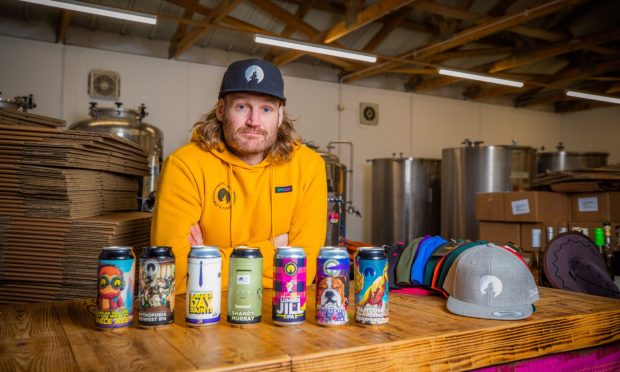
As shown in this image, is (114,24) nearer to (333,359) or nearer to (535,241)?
(535,241)

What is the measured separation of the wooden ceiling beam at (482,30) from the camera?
5430 millimetres

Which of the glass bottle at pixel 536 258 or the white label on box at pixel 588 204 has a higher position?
the white label on box at pixel 588 204

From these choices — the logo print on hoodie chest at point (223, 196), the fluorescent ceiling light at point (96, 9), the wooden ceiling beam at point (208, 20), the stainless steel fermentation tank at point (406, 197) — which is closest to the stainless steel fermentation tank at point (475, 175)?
the stainless steel fermentation tank at point (406, 197)

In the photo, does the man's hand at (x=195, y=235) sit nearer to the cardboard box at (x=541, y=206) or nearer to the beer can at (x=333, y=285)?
the beer can at (x=333, y=285)

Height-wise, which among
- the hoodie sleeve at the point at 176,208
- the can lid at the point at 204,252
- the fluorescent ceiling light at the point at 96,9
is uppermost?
the fluorescent ceiling light at the point at 96,9

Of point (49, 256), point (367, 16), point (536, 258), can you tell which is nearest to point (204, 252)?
point (49, 256)

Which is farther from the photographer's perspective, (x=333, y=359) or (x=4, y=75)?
(x=4, y=75)

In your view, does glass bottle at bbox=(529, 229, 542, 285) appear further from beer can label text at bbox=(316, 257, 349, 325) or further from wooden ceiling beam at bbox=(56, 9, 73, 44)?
wooden ceiling beam at bbox=(56, 9, 73, 44)

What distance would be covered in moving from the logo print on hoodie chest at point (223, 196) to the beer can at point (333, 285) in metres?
0.91

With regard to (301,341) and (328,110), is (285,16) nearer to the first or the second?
(328,110)

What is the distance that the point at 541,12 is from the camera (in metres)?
5.50

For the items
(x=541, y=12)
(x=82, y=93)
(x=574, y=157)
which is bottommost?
(x=574, y=157)

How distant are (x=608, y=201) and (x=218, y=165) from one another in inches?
115

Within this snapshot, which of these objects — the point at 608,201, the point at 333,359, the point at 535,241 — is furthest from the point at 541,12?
the point at 333,359
